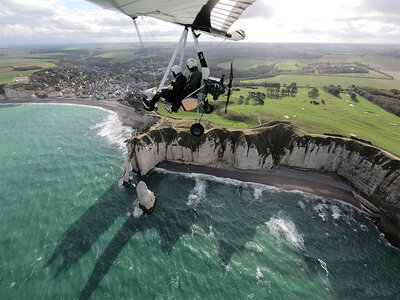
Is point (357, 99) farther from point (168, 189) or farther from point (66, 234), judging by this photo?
point (66, 234)

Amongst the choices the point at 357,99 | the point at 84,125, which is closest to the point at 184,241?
the point at 84,125

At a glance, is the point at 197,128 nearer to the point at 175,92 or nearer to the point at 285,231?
the point at 175,92

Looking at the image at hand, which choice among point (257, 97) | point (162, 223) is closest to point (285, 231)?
point (162, 223)

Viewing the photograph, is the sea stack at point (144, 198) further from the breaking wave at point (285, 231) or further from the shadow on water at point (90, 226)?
the breaking wave at point (285, 231)

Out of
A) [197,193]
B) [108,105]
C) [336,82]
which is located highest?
[336,82]

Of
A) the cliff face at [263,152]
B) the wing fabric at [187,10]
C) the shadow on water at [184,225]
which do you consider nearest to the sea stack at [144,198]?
the shadow on water at [184,225]

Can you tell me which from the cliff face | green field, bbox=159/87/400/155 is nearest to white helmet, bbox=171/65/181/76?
the cliff face
